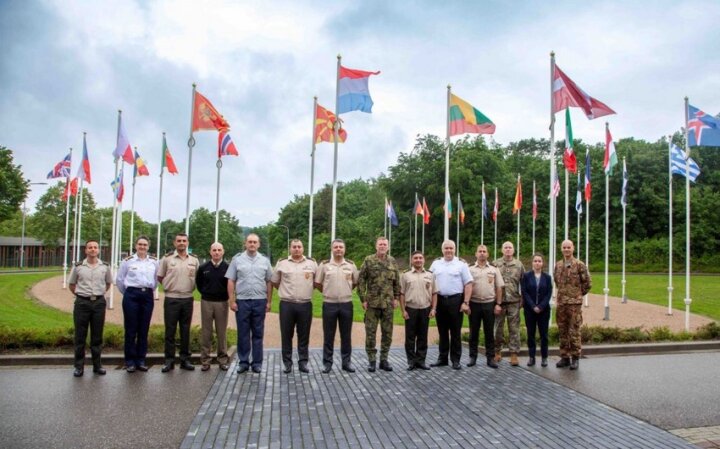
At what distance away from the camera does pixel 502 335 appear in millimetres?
9617

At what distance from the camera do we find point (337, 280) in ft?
28.7

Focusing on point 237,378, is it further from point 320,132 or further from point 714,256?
point 714,256

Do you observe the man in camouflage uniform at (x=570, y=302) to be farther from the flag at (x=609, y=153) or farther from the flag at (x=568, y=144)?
the flag at (x=609, y=153)

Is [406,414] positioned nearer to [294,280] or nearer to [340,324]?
[340,324]

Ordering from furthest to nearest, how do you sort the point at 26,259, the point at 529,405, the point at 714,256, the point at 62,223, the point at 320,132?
the point at 26,259
the point at 62,223
the point at 714,256
the point at 320,132
the point at 529,405

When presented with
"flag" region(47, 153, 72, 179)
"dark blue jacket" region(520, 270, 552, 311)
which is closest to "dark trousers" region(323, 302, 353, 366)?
"dark blue jacket" region(520, 270, 552, 311)

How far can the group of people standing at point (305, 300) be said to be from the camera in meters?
8.48

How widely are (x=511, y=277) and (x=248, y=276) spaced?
437 cm

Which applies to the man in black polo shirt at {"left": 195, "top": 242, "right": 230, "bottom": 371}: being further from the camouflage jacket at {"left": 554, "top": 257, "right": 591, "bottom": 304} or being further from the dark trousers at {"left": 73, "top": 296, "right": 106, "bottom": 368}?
the camouflage jacket at {"left": 554, "top": 257, "right": 591, "bottom": 304}

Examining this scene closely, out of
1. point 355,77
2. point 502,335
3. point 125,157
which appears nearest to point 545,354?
point 502,335

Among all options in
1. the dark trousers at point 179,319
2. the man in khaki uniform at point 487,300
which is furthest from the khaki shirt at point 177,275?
the man in khaki uniform at point 487,300

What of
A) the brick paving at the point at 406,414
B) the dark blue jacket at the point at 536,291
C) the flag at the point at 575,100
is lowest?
the brick paving at the point at 406,414

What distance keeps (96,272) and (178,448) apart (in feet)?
13.6

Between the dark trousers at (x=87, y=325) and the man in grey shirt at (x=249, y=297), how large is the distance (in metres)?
1.90
